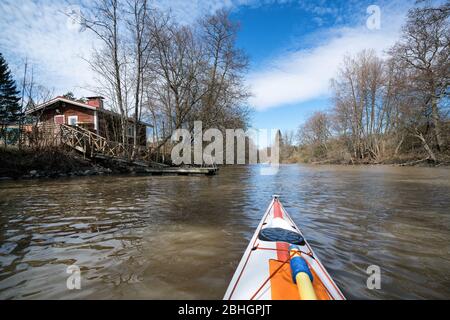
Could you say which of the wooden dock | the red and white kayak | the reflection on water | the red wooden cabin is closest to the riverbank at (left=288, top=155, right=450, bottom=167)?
the reflection on water

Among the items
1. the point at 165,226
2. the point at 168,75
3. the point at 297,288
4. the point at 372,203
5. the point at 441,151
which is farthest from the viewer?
the point at 441,151

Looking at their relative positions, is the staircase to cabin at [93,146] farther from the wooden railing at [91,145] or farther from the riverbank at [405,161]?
the riverbank at [405,161]

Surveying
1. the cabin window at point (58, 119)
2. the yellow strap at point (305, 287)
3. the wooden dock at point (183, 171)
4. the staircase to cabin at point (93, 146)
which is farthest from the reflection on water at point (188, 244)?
the cabin window at point (58, 119)

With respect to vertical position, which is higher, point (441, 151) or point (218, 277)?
point (441, 151)

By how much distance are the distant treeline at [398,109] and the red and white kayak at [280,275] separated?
53.3 feet

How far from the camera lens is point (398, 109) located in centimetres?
2555

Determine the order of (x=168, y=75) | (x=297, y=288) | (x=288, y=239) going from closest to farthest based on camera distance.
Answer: (x=297, y=288), (x=288, y=239), (x=168, y=75)

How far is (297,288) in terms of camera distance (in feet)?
6.30

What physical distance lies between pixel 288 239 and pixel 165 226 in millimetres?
2567

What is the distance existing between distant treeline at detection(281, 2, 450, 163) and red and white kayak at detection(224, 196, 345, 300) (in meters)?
16.3
